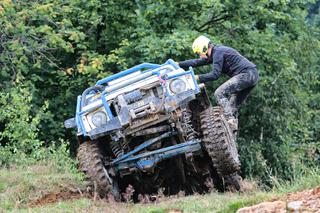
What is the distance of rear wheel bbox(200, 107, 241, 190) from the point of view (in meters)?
9.68

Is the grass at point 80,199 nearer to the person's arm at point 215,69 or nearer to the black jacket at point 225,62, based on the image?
the person's arm at point 215,69

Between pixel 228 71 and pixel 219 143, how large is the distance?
6.58 ft

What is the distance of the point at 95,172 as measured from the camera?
9.78 meters

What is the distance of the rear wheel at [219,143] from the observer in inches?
381

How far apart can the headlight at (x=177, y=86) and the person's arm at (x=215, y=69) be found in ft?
3.63

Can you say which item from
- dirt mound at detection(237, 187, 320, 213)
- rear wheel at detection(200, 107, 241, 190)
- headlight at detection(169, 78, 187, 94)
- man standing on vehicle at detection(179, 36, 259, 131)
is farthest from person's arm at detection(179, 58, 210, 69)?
dirt mound at detection(237, 187, 320, 213)

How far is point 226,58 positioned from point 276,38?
909 cm

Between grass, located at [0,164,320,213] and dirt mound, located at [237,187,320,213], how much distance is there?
0.36 m

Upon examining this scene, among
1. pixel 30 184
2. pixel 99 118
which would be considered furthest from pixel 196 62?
pixel 30 184

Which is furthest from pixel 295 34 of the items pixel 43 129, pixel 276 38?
pixel 43 129

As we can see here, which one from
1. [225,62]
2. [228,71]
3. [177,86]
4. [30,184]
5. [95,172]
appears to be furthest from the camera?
[228,71]

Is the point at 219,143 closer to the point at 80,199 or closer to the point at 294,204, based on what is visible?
the point at 80,199

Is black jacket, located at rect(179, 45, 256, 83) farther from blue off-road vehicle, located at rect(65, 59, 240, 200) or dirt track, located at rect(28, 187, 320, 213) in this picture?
dirt track, located at rect(28, 187, 320, 213)

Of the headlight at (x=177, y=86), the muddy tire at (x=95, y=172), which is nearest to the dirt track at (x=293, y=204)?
the headlight at (x=177, y=86)
